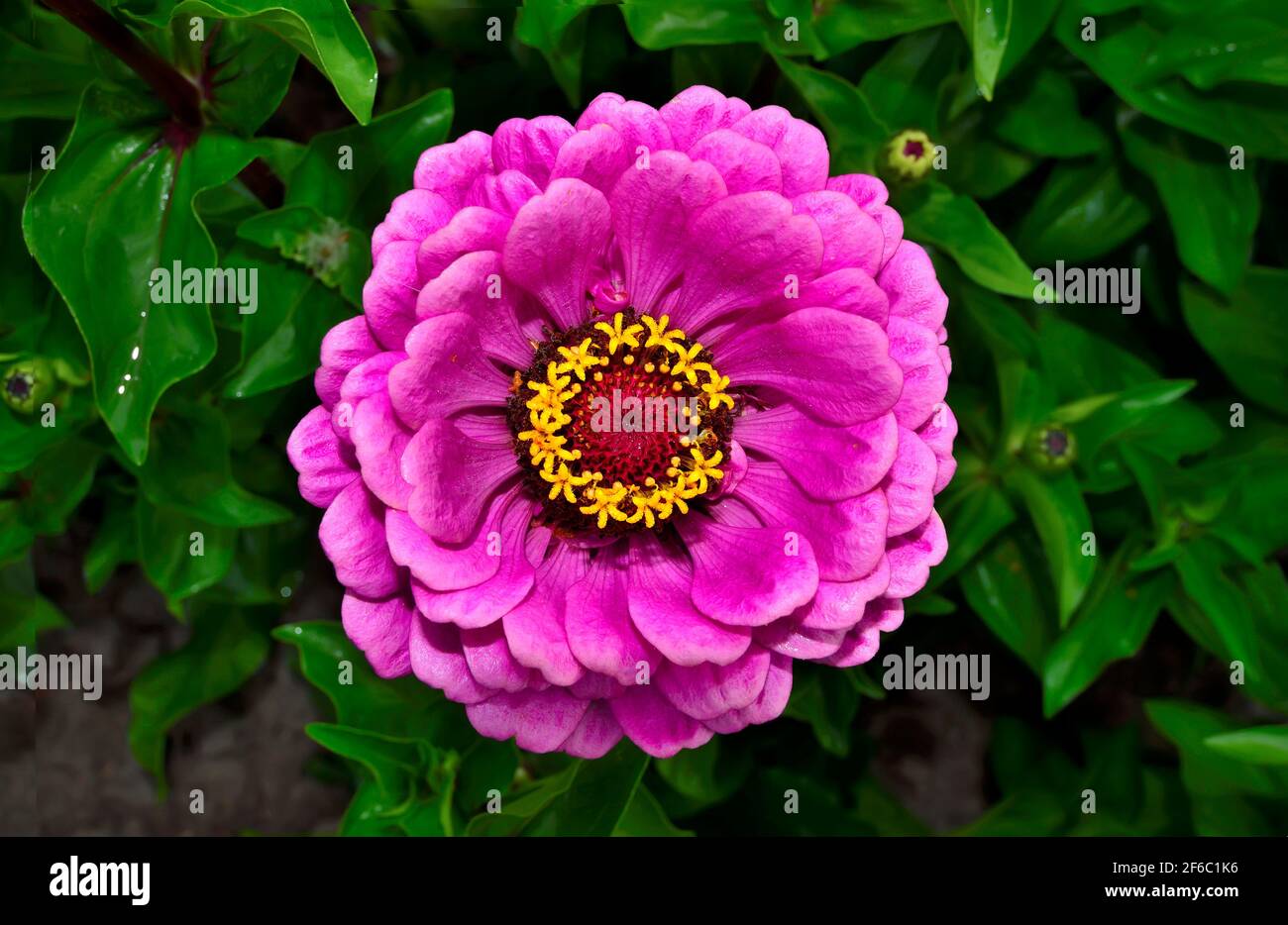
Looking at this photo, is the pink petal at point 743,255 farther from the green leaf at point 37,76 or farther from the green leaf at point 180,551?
the green leaf at point 37,76

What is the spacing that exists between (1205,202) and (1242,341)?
0.99 feet

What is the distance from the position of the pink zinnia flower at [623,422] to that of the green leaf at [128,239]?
1.15 feet

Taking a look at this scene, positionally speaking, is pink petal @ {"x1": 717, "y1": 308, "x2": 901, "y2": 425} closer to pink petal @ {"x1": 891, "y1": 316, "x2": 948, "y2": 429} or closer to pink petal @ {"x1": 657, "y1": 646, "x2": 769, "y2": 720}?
pink petal @ {"x1": 891, "y1": 316, "x2": 948, "y2": 429}

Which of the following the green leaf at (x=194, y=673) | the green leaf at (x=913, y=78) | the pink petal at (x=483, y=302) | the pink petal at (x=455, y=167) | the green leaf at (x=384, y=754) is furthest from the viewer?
the green leaf at (x=194, y=673)

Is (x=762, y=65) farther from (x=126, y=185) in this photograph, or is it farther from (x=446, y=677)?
(x=446, y=677)

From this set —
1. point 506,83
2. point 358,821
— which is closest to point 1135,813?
point 358,821

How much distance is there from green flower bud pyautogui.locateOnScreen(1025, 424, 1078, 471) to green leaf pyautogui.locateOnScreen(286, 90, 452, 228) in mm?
1080

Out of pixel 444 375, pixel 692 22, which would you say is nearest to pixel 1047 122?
pixel 692 22

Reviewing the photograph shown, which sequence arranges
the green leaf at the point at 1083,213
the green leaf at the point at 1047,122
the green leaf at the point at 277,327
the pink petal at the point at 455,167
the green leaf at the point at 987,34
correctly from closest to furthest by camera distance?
the pink petal at the point at 455,167, the green leaf at the point at 987,34, the green leaf at the point at 277,327, the green leaf at the point at 1047,122, the green leaf at the point at 1083,213

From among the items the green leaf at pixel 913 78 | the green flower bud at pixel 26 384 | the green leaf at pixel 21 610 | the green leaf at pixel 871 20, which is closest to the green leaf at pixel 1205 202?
the green leaf at pixel 913 78

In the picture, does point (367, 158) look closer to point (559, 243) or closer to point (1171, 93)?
point (559, 243)

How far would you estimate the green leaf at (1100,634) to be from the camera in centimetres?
189

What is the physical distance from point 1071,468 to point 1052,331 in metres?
0.30

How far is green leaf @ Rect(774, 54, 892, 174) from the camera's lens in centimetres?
173
